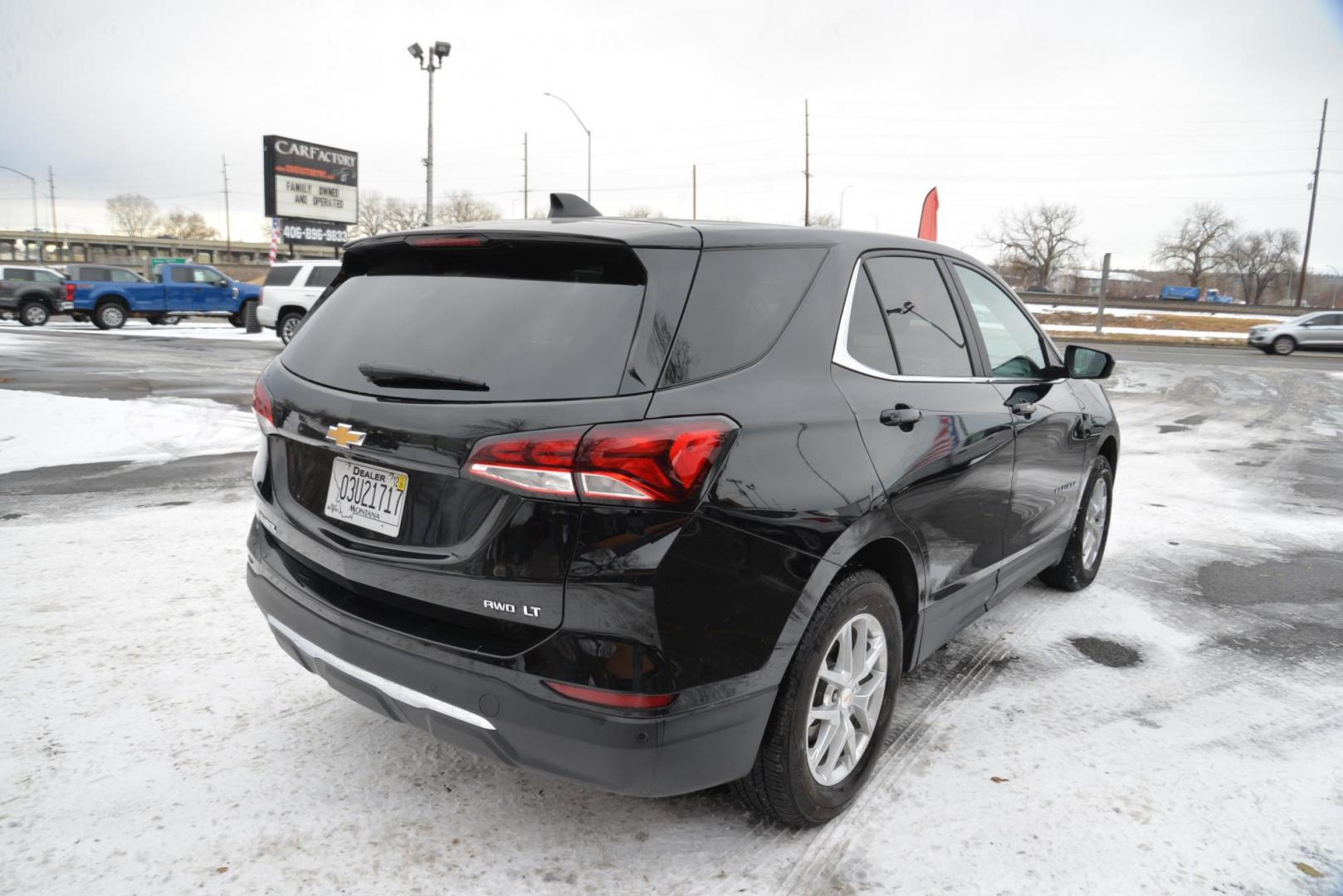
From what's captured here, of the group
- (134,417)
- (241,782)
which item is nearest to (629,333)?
(241,782)

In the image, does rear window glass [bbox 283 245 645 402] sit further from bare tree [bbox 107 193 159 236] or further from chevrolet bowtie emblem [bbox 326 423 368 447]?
bare tree [bbox 107 193 159 236]

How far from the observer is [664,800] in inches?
107

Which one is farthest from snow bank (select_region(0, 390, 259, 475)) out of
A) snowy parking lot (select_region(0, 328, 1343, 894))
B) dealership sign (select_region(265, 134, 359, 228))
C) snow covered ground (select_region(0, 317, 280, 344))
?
dealership sign (select_region(265, 134, 359, 228))

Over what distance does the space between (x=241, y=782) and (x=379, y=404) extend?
1.33 m

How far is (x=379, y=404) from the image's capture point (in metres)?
2.28

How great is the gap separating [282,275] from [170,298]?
291 inches

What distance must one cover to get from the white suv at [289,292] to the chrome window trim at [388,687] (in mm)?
20626

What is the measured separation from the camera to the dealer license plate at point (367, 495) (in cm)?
223

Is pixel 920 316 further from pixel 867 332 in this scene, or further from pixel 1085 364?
pixel 1085 364

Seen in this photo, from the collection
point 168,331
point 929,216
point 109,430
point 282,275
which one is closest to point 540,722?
point 109,430

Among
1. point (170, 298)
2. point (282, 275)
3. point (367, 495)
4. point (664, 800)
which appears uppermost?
point (282, 275)

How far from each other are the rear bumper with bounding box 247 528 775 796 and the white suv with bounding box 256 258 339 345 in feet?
68.7

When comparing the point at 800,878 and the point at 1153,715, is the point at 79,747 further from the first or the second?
the point at 1153,715

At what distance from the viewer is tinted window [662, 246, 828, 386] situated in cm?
217
